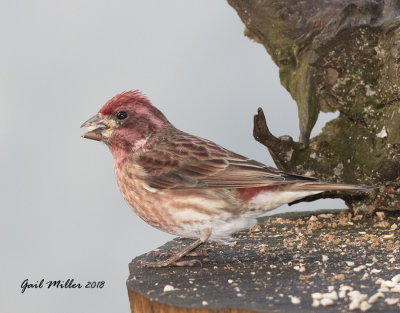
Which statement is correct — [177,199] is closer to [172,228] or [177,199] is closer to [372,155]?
[172,228]

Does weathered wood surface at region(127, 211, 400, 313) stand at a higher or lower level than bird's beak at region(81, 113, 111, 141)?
lower

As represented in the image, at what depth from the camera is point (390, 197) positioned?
7129 mm

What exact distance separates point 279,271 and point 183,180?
1.08 meters

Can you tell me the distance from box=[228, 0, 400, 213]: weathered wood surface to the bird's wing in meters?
0.94

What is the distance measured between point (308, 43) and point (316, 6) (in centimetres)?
41

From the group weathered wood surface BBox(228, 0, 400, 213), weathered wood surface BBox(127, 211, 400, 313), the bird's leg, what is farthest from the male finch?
weathered wood surface BBox(228, 0, 400, 213)

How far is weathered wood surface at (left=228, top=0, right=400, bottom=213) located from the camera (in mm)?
6844

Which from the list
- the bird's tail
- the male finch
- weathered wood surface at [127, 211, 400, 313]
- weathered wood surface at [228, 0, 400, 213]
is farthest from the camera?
weathered wood surface at [228, 0, 400, 213]

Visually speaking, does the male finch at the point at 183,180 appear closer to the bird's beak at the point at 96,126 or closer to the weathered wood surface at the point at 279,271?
the bird's beak at the point at 96,126

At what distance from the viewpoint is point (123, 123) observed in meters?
5.87

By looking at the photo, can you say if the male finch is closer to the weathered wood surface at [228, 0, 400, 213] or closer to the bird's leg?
the bird's leg

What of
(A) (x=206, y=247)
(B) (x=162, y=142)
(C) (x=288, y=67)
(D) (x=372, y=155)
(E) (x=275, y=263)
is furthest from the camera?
(C) (x=288, y=67)

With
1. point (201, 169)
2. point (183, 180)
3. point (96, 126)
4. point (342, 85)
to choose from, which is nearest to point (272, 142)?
point (342, 85)

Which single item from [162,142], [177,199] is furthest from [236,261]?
[162,142]
